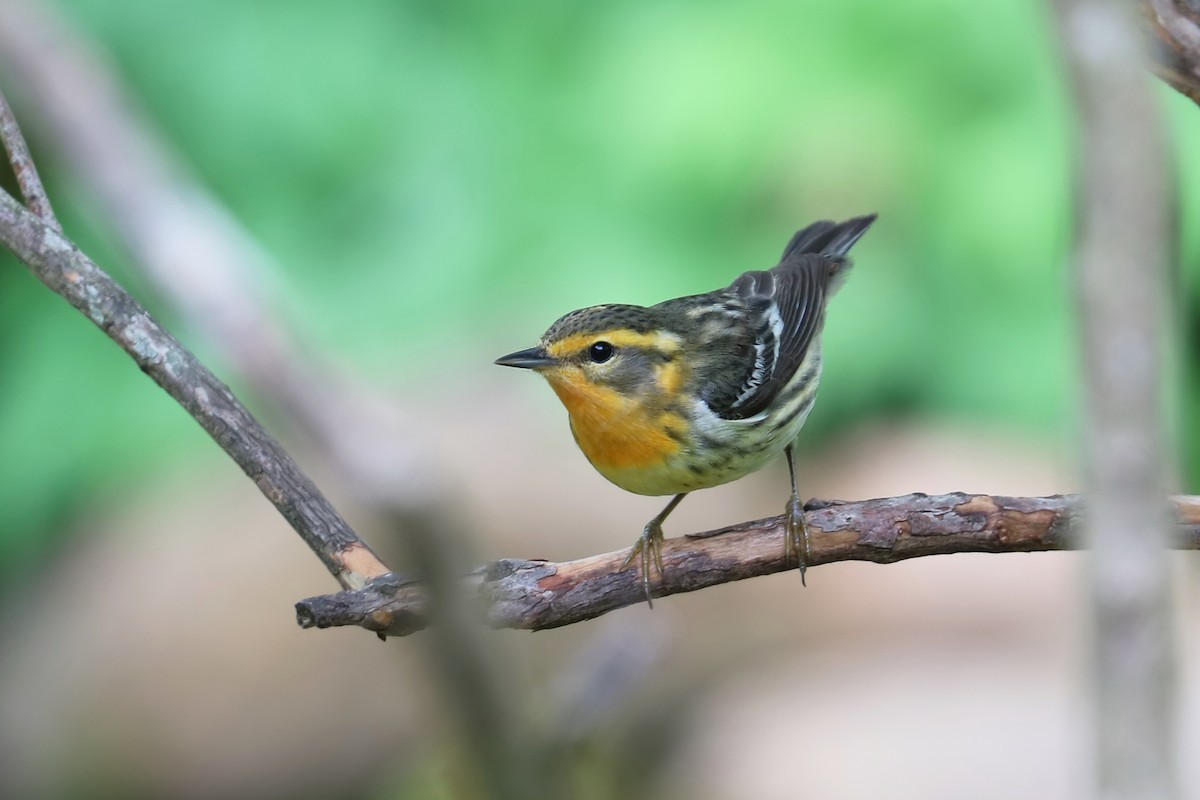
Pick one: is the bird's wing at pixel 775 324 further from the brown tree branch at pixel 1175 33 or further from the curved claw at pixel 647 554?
the brown tree branch at pixel 1175 33

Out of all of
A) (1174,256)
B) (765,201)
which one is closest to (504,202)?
(765,201)

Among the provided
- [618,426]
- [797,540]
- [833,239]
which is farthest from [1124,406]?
[833,239]

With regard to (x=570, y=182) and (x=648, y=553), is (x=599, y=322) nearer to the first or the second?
(x=648, y=553)

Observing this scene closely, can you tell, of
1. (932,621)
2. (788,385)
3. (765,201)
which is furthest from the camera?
(765,201)

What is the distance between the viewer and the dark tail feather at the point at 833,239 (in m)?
3.69

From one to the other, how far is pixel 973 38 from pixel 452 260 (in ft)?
7.08

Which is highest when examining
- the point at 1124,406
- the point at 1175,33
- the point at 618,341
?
the point at 1175,33

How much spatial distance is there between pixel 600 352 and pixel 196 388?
919 millimetres

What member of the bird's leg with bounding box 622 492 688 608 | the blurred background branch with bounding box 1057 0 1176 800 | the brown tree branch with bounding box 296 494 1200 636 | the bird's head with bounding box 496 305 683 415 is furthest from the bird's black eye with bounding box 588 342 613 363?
the blurred background branch with bounding box 1057 0 1176 800

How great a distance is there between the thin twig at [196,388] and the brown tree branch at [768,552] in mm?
198

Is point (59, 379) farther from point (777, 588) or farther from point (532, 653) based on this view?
point (777, 588)

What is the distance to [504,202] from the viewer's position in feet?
16.8

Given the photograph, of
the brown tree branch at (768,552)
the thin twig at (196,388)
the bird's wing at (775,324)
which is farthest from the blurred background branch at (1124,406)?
the bird's wing at (775,324)

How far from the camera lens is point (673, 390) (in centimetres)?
297
